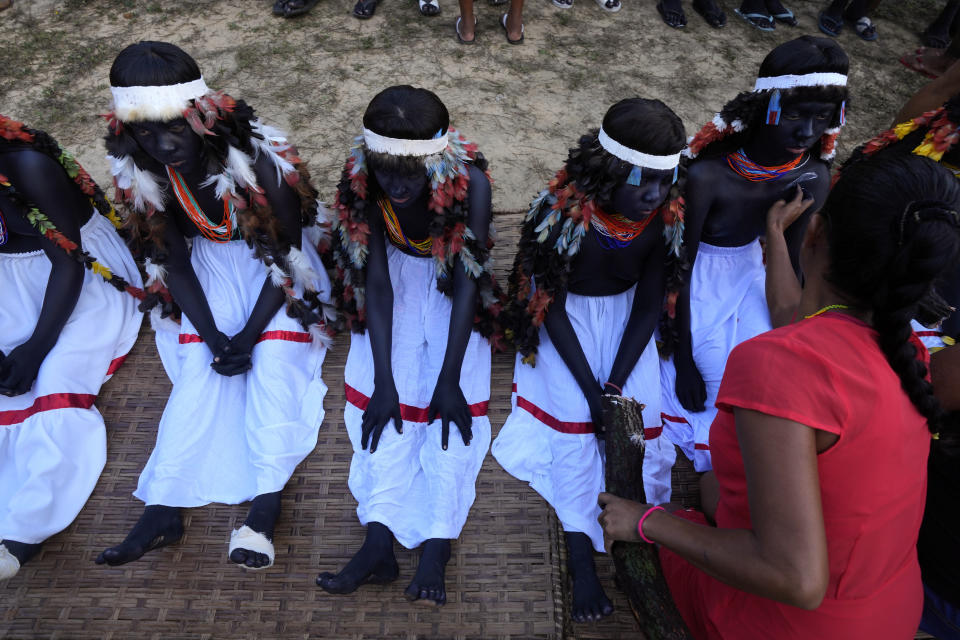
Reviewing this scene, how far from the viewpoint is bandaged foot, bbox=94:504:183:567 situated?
191 centimetres

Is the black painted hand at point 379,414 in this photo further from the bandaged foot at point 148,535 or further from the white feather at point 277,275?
the bandaged foot at point 148,535

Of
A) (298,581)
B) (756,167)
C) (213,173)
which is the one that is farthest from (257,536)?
(756,167)

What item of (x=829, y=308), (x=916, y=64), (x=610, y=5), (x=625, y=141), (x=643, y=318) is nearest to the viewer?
(x=829, y=308)

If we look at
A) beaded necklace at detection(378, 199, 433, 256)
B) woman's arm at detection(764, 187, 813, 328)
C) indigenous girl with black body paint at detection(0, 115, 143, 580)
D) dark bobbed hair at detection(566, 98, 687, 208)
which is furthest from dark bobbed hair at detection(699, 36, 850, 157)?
indigenous girl with black body paint at detection(0, 115, 143, 580)

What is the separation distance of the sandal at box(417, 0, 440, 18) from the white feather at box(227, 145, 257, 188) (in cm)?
358

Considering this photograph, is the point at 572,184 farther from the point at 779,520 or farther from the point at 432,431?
the point at 779,520

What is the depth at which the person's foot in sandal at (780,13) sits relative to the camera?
17.1 feet

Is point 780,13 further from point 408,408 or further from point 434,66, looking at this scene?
point 408,408

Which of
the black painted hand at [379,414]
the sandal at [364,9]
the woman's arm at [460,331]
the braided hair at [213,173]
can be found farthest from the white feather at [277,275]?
the sandal at [364,9]

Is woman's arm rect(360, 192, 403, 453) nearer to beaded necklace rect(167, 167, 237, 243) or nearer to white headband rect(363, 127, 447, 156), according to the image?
white headband rect(363, 127, 447, 156)

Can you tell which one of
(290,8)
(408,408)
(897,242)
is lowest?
(408,408)

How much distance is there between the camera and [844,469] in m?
1.16

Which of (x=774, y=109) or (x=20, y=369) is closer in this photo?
(x=774, y=109)

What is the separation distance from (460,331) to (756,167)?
55.9 inches
